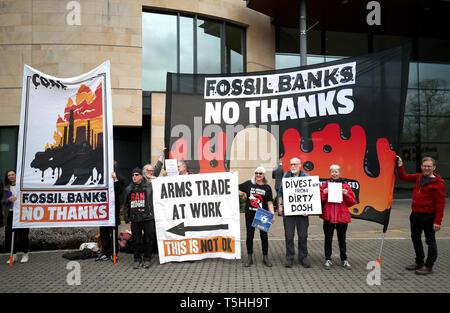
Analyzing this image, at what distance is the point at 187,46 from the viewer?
15.3 metres

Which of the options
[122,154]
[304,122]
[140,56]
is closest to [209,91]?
[304,122]

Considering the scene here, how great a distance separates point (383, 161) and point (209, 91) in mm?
3499

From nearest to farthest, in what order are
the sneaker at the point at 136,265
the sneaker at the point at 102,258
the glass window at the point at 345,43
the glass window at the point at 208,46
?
the sneaker at the point at 136,265 → the sneaker at the point at 102,258 → the glass window at the point at 208,46 → the glass window at the point at 345,43

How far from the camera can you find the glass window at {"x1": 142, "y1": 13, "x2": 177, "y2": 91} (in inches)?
574

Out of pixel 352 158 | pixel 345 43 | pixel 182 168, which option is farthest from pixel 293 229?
pixel 345 43

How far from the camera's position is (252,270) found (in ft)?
19.6

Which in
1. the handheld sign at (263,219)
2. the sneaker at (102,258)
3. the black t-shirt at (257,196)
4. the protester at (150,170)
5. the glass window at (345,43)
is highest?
the glass window at (345,43)

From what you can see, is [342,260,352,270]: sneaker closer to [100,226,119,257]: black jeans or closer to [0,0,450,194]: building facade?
[100,226,119,257]: black jeans

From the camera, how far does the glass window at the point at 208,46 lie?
15398mm

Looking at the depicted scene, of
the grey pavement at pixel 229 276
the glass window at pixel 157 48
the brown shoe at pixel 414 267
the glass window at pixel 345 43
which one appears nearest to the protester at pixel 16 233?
the grey pavement at pixel 229 276

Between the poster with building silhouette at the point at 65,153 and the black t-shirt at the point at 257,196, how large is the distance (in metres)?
2.79

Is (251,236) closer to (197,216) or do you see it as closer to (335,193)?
(197,216)

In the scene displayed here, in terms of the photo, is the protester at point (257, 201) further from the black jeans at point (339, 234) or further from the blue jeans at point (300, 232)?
the black jeans at point (339, 234)

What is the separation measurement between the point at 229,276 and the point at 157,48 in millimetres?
11861
